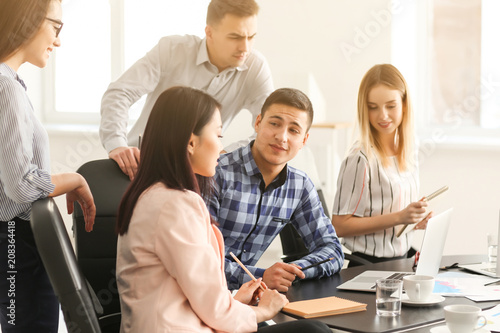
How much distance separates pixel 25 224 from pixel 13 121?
276 millimetres

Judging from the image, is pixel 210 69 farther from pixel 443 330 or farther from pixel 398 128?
pixel 443 330

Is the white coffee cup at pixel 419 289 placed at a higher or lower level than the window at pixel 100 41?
lower

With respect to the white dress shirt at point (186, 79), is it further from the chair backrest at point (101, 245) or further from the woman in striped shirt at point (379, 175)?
the chair backrest at point (101, 245)

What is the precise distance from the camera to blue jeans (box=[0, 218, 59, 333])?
1.63m

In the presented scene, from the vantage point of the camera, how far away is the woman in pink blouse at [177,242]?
1.34 metres

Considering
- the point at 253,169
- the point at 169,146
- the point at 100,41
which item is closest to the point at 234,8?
the point at 253,169

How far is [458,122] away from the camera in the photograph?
14.8 feet

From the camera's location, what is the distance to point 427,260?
1.80 meters

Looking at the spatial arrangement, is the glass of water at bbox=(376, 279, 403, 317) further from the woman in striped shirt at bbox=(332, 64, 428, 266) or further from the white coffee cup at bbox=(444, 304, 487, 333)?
the woman in striped shirt at bbox=(332, 64, 428, 266)

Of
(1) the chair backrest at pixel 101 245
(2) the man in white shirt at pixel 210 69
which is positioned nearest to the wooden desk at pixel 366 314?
(1) the chair backrest at pixel 101 245

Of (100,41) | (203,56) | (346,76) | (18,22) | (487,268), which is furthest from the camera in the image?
(100,41)

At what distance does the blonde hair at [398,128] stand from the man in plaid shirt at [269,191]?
466mm

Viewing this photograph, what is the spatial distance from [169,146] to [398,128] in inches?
54.6

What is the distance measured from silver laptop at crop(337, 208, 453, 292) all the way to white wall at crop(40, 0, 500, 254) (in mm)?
2394
